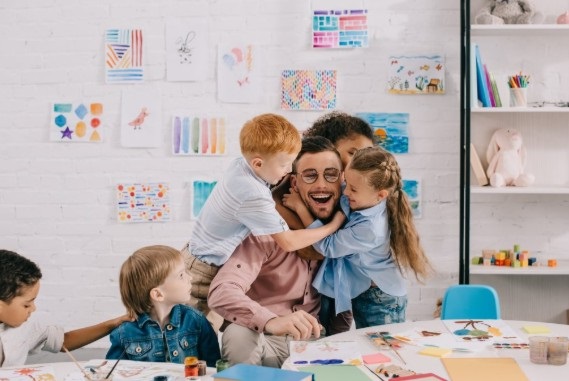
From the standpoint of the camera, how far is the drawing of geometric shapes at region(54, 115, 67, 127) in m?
4.27

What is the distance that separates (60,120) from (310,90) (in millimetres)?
1366

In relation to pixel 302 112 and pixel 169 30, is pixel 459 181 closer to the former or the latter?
pixel 302 112

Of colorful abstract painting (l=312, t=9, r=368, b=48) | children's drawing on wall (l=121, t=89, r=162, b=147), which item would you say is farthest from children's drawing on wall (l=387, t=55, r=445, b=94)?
children's drawing on wall (l=121, t=89, r=162, b=147)

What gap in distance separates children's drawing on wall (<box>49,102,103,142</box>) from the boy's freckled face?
6.70 feet

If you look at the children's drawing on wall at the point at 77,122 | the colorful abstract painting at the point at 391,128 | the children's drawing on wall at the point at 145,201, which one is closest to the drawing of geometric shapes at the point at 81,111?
the children's drawing on wall at the point at 77,122

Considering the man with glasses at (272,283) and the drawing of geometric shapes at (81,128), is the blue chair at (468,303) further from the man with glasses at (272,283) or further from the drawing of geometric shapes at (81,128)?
the drawing of geometric shapes at (81,128)

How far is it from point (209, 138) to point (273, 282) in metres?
1.69

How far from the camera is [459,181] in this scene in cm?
411

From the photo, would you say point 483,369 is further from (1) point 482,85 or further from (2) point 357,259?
(1) point 482,85

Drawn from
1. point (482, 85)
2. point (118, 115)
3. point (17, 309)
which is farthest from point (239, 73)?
point (17, 309)

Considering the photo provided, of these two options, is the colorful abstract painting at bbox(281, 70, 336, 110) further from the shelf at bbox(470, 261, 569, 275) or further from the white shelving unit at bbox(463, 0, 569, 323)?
the shelf at bbox(470, 261, 569, 275)

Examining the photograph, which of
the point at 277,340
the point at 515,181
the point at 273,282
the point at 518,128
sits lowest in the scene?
the point at 277,340

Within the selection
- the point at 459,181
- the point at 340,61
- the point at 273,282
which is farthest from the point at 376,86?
the point at 273,282

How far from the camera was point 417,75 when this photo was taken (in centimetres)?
411
